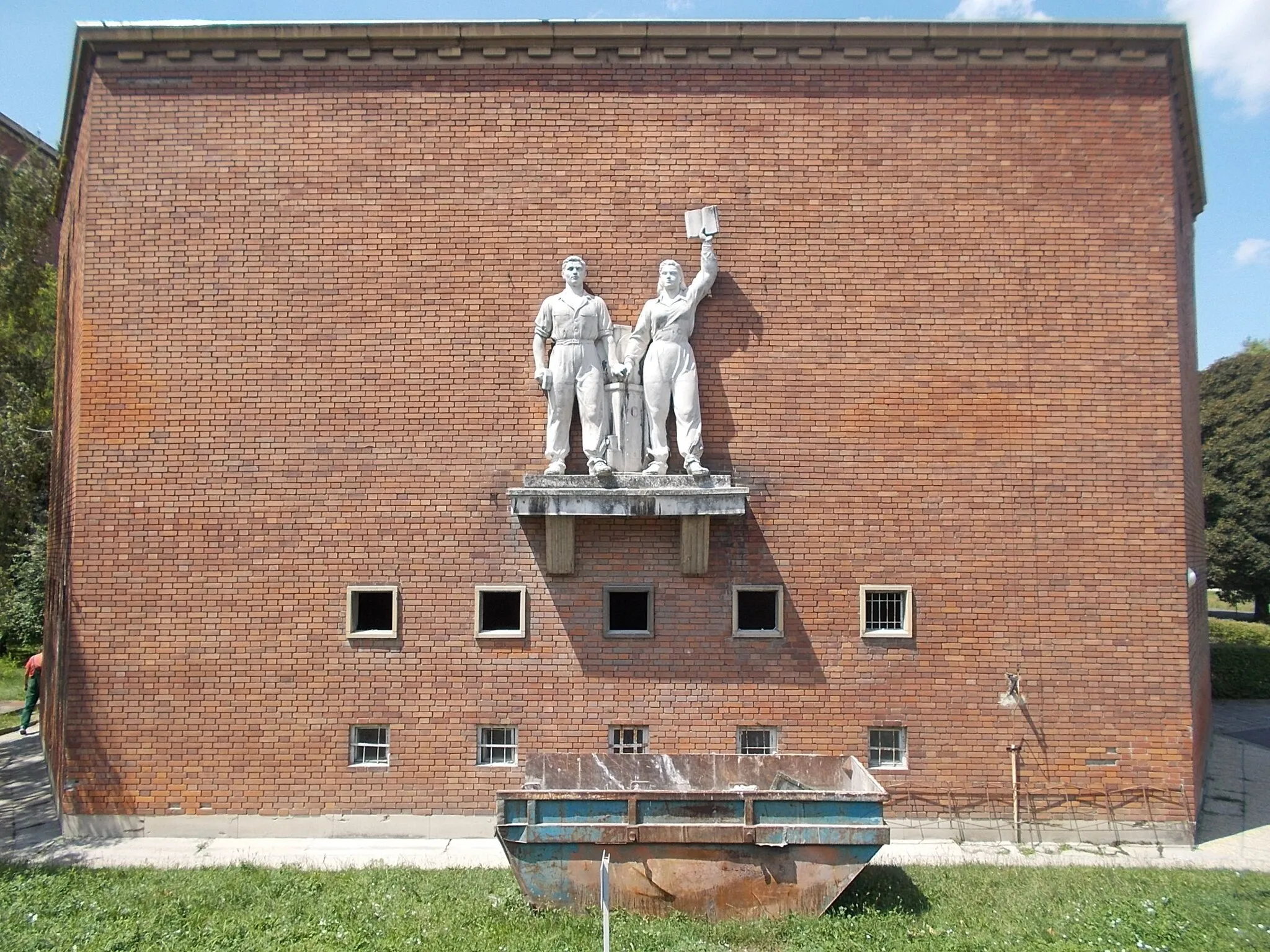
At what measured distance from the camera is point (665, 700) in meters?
9.69

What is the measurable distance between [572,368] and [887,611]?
4.77m

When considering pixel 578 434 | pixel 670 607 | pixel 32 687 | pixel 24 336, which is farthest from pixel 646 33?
pixel 32 687

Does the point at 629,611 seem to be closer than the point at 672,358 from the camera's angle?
No

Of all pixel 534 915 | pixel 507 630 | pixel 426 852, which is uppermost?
pixel 507 630

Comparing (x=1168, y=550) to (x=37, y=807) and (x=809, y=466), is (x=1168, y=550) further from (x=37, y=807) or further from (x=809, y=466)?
(x=37, y=807)

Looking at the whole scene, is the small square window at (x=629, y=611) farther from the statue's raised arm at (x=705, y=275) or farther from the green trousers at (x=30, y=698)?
the green trousers at (x=30, y=698)

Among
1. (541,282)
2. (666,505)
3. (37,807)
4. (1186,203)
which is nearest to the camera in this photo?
(666,505)

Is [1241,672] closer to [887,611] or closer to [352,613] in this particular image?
[887,611]

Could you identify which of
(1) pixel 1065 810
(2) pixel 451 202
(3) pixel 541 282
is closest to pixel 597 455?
(3) pixel 541 282

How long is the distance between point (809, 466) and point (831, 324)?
5.80 feet

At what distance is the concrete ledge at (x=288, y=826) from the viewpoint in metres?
9.55

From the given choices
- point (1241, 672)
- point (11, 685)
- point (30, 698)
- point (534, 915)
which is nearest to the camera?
point (534, 915)

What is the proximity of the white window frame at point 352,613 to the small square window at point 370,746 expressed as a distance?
1.08 meters

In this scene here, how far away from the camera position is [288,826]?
9.58 meters
